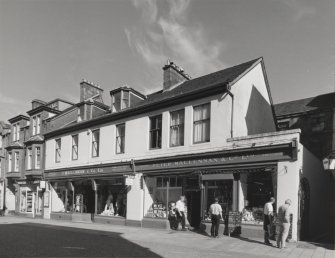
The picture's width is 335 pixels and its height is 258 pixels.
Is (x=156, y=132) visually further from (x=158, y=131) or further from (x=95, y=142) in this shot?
(x=95, y=142)

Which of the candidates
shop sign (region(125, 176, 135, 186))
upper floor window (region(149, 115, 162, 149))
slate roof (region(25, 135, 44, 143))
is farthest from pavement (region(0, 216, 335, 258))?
slate roof (region(25, 135, 44, 143))

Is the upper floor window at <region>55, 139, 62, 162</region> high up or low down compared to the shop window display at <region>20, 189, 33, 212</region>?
up

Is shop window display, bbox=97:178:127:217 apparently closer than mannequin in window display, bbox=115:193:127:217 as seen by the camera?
No

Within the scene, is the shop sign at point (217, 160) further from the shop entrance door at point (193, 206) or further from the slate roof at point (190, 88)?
the slate roof at point (190, 88)

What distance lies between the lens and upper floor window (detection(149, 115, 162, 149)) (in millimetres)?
17234

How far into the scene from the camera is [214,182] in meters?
14.9

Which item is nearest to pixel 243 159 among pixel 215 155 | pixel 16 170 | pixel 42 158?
pixel 215 155

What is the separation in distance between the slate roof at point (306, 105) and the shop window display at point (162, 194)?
56.2 feet

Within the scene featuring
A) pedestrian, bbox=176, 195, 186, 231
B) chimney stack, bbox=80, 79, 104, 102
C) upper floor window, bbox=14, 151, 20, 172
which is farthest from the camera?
upper floor window, bbox=14, 151, 20, 172

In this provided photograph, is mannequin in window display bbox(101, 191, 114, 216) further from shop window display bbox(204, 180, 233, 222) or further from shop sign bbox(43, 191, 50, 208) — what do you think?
shop window display bbox(204, 180, 233, 222)

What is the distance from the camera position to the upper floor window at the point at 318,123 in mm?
28531

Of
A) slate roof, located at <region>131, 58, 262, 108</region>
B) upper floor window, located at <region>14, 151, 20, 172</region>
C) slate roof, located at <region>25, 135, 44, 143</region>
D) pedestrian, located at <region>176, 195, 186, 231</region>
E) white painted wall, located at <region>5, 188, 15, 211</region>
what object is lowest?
white painted wall, located at <region>5, 188, 15, 211</region>

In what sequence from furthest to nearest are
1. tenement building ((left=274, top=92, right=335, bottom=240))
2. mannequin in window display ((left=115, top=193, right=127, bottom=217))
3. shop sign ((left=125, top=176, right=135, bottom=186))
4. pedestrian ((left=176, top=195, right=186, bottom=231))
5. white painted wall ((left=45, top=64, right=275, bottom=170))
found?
1. tenement building ((left=274, top=92, right=335, bottom=240))
2. mannequin in window display ((left=115, top=193, right=127, bottom=217))
3. shop sign ((left=125, top=176, right=135, bottom=186))
4. pedestrian ((left=176, top=195, right=186, bottom=231))
5. white painted wall ((left=45, top=64, right=275, bottom=170))

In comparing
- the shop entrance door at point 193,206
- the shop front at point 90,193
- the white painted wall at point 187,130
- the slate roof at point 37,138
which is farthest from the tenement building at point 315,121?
the slate roof at point 37,138
